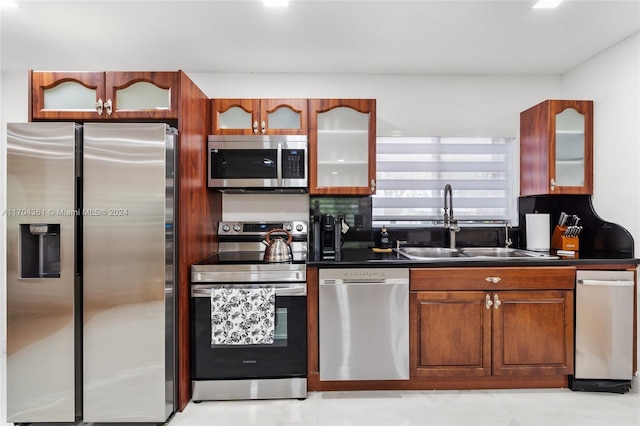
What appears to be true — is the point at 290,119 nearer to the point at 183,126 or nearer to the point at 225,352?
the point at 183,126

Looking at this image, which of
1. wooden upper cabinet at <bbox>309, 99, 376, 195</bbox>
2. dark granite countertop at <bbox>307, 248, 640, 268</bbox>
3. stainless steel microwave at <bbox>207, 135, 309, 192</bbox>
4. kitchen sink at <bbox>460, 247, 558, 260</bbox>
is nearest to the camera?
dark granite countertop at <bbox>307, 248, 640, 268</bbox>

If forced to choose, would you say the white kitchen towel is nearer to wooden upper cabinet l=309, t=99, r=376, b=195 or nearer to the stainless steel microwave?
the stainless steel microwave

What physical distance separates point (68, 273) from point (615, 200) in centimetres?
Answer: 362

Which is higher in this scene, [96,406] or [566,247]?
[566,247]

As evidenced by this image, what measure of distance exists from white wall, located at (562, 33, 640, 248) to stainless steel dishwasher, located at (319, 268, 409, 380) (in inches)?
70.7

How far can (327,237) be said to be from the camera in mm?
2830

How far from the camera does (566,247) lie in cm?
Result: 265

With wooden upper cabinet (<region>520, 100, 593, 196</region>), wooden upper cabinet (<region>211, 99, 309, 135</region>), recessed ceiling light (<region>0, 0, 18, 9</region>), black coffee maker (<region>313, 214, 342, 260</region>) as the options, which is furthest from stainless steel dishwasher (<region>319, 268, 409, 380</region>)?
recessed ceiling light (<region>0, 0, 18, 9</region>)

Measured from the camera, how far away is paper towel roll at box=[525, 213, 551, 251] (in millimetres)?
2896

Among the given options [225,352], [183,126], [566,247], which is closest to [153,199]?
[183,126]

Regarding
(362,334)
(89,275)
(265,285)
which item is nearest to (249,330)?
(265,285)

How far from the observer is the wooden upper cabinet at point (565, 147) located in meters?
2.68

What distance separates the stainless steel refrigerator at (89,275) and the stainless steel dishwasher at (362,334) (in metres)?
1.00

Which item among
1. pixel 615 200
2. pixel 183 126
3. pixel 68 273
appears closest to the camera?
pixel 68 273
